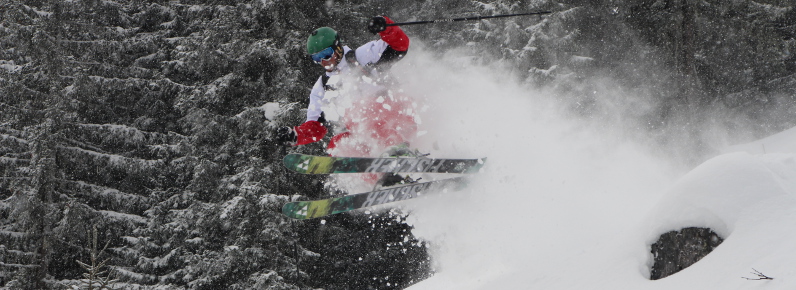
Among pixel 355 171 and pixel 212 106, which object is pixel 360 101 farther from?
pixel 212 106

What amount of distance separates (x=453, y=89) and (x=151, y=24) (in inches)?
462

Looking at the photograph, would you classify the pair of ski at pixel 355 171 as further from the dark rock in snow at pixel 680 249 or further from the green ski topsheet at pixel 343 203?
the dark rock in snow at pixel 680 249

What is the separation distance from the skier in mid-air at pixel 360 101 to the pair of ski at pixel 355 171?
283mm

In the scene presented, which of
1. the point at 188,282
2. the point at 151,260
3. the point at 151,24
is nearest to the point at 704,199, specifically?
the point at 188,282

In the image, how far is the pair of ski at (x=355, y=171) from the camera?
741cm

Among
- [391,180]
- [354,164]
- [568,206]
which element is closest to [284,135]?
[354,164]

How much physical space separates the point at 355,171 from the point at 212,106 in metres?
8.08

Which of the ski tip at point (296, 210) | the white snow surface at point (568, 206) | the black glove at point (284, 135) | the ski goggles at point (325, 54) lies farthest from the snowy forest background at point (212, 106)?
the ski goggles at point (325, 54)

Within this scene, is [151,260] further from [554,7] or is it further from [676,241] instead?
[676,241]

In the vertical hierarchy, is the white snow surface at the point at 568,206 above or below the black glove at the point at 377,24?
below

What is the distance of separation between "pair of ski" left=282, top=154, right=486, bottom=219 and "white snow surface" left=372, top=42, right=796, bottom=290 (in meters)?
0.61

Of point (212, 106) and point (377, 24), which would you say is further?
point (212, 106)

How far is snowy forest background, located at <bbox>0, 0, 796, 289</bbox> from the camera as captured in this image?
13.2 m

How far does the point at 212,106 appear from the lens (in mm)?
14492
